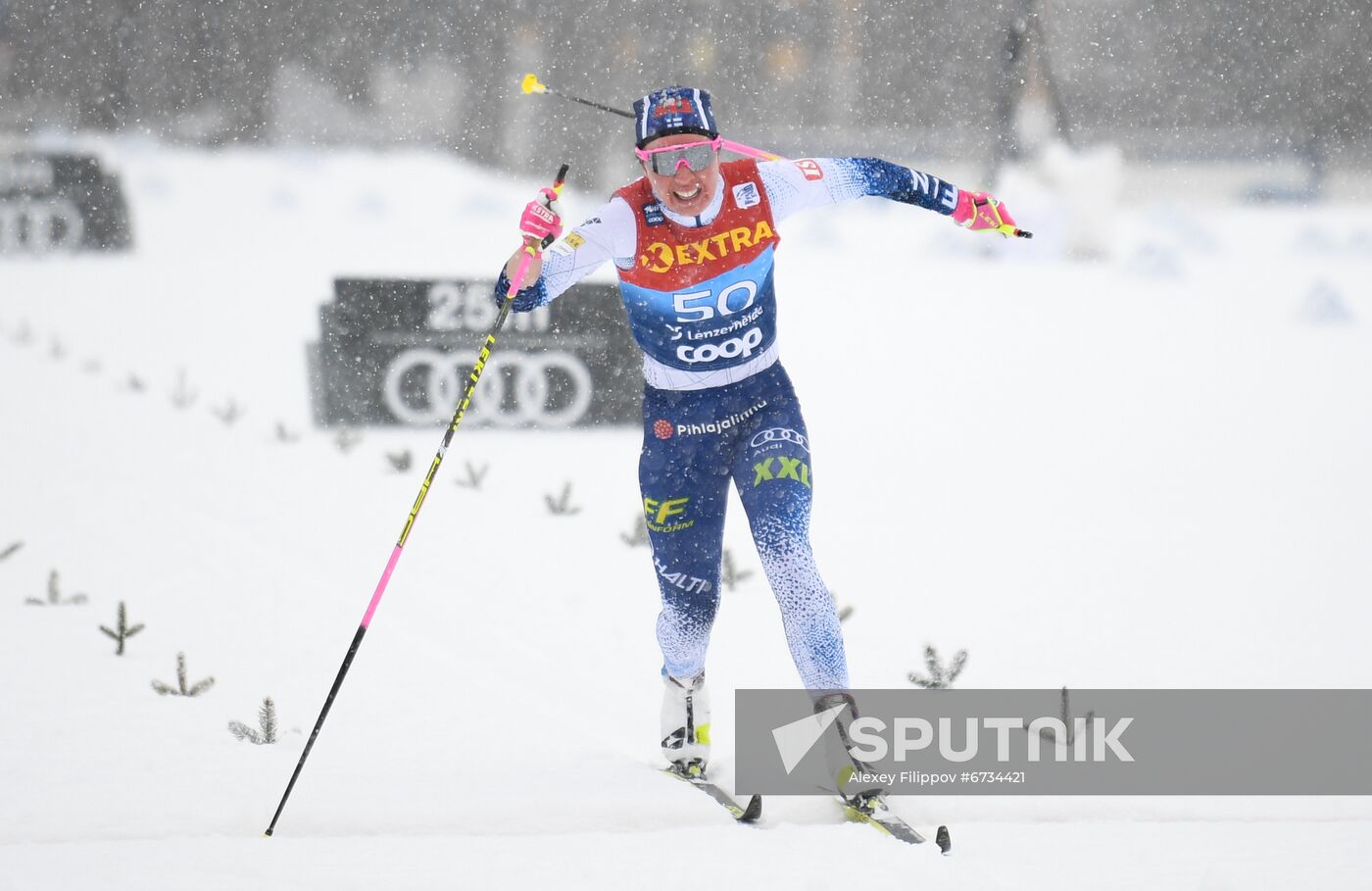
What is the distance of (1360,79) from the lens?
30172 millimetres

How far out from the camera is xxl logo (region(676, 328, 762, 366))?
438cm

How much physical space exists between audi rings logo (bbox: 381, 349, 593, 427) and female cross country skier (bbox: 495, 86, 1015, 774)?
6110 mm

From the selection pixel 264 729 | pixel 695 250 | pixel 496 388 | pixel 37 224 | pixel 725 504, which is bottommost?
pixel 264 729

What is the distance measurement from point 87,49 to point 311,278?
17752mm

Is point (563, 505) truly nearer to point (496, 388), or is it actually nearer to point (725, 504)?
point (496, 388)

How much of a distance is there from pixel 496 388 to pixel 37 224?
13.5m

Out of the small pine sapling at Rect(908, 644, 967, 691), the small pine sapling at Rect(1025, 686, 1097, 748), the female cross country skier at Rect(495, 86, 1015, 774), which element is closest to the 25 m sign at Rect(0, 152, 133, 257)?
the female cross country skier at Rect(495, 86, 1015, 774)

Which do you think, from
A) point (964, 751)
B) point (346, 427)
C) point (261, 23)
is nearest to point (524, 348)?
point (346, 427)

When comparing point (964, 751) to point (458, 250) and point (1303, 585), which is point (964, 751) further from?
point (458, 250)

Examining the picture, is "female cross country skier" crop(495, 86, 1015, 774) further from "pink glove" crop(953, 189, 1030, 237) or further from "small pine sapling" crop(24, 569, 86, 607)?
"small pine sapling" crop(24, 569, 86, 607)

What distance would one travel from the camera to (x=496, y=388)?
10.6 meters

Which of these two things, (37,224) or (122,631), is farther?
(37,224)

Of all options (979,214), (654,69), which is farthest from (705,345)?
(654,69)

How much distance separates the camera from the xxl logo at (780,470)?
429cm
